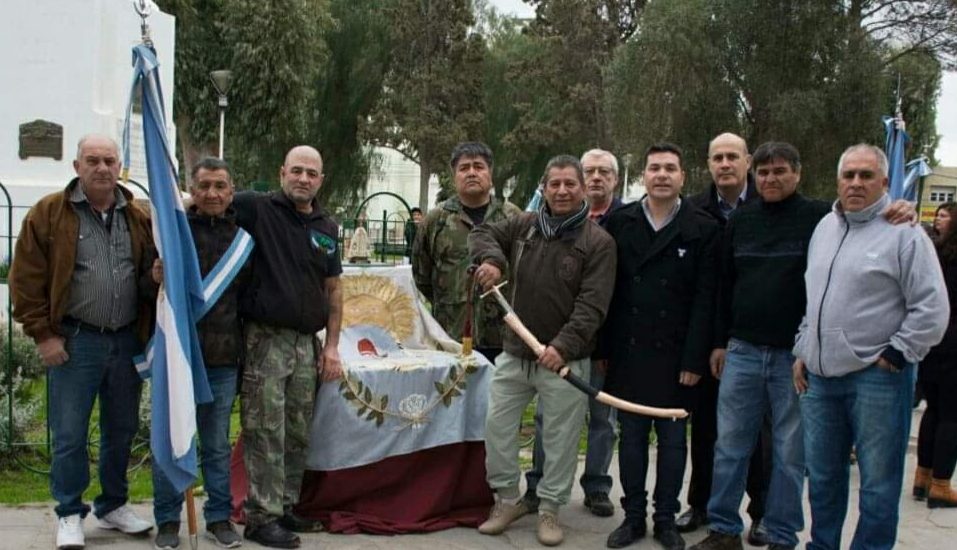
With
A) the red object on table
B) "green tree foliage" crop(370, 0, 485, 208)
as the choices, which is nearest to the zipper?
the red object on table

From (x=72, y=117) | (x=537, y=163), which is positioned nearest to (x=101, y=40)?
(x=72, y=117)

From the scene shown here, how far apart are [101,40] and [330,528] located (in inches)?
456

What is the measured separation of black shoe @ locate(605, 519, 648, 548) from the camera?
489cm

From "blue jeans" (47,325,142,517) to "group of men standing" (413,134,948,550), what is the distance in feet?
6.11

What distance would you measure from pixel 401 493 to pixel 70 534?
1759mm

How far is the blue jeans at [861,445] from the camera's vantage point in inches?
161

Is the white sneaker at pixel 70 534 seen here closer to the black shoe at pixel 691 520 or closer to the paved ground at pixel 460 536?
the paved ground at pixel 460 536

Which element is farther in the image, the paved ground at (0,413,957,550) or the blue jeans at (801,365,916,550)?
the paved ground at (0,413,957,550)

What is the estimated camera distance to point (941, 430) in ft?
19.6

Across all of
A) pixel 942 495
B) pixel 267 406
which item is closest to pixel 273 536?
pixel 267 406

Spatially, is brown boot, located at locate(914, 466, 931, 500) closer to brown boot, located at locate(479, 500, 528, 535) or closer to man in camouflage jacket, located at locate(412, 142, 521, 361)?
brown boot, located at locate(479, 500, 528, 535)

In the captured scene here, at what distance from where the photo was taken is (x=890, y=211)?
13.5 ft

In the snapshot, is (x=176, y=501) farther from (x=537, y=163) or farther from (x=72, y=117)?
(x=537, y=163)

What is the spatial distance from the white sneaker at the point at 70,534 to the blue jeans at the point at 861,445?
11.9 ft
